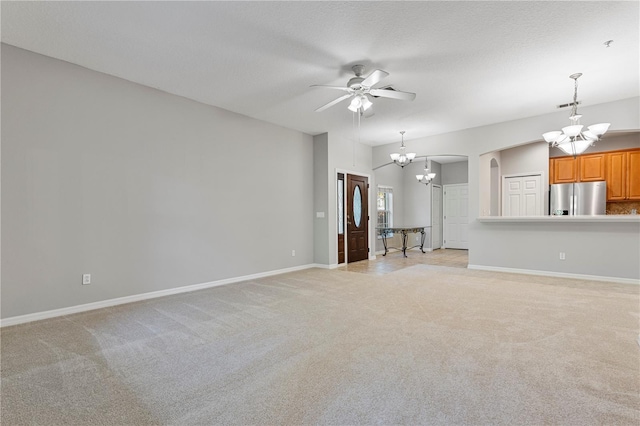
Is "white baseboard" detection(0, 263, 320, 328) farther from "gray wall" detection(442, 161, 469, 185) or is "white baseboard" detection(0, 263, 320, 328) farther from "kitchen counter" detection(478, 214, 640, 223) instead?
"gray wall" detection(442, 161, 469, 185)

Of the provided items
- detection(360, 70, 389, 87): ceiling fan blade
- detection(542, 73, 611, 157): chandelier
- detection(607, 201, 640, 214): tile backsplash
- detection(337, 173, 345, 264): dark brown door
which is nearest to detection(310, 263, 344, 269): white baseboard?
detection(337, 173, 345, 264): dark brown door

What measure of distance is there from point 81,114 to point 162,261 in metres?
2.11

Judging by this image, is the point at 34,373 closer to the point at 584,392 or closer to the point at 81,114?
the point at 81,114

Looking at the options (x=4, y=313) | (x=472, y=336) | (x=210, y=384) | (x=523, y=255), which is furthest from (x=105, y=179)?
(x=523, y=255)

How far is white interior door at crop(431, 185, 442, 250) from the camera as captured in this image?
33.1 feet

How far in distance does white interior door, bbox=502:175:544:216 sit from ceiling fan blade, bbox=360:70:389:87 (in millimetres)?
5925

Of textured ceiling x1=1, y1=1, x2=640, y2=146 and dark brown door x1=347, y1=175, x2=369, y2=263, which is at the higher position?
textured ceiling x1=1, y1=1, x2=640, y2=146

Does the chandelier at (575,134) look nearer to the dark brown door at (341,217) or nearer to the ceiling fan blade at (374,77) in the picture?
the ceiling fan blade at (374,77)

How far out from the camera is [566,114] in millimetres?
5262

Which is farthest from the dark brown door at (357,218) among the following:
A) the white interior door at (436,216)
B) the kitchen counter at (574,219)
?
the white interior door at (436,216)

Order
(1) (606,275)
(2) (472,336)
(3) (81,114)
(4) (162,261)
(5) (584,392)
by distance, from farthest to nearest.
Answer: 1. (1) (606,275)
2. (4) (162,261)
3. (3) (81,114)
4. (2) (472,336)
5. (5) (584,392)

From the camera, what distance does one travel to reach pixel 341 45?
3.19m

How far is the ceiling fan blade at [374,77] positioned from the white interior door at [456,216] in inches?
317

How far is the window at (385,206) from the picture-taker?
948cm
